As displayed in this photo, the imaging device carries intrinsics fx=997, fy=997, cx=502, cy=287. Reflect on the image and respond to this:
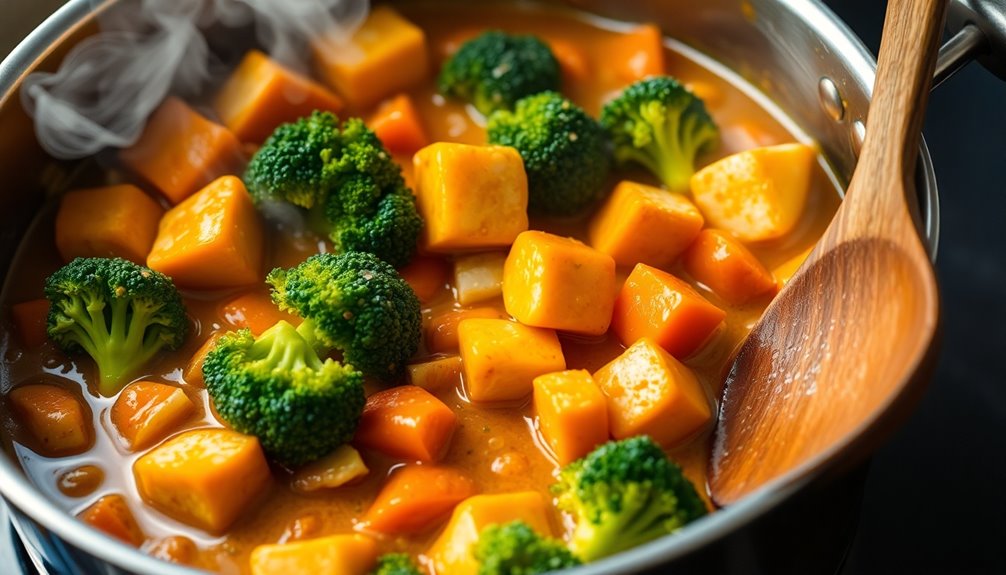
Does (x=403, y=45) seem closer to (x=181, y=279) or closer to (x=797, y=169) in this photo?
(x=181, y=279)

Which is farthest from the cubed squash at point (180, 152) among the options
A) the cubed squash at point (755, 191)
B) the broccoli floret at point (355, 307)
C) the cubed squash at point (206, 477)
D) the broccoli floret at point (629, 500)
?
the broccoli floret at point (629, 500)

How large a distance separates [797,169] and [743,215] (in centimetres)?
20

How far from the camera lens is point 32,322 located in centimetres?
225

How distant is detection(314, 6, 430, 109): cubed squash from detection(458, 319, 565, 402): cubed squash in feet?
2.95

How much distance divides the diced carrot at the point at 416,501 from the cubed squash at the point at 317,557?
0.08 m

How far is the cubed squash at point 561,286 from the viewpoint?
6.93ft

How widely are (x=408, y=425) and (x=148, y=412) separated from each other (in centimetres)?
55

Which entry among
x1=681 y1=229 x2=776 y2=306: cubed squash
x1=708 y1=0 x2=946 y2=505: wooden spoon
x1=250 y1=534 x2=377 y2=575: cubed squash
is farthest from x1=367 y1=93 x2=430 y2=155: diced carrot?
x1=250 y1=534 x2=377 y2=575: cubed squash

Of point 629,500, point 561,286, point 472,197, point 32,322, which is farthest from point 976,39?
point 32,322

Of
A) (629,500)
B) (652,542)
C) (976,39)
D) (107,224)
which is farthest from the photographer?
(107,224)

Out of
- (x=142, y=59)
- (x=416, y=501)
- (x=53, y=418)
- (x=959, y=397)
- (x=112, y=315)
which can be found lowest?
(x=959, y=397)

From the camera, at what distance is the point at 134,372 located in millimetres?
2148

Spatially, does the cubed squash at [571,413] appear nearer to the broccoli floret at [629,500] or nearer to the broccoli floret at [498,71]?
the broccoli floret at [629,500]

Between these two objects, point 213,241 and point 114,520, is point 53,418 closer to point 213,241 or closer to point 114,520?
point 114,520
